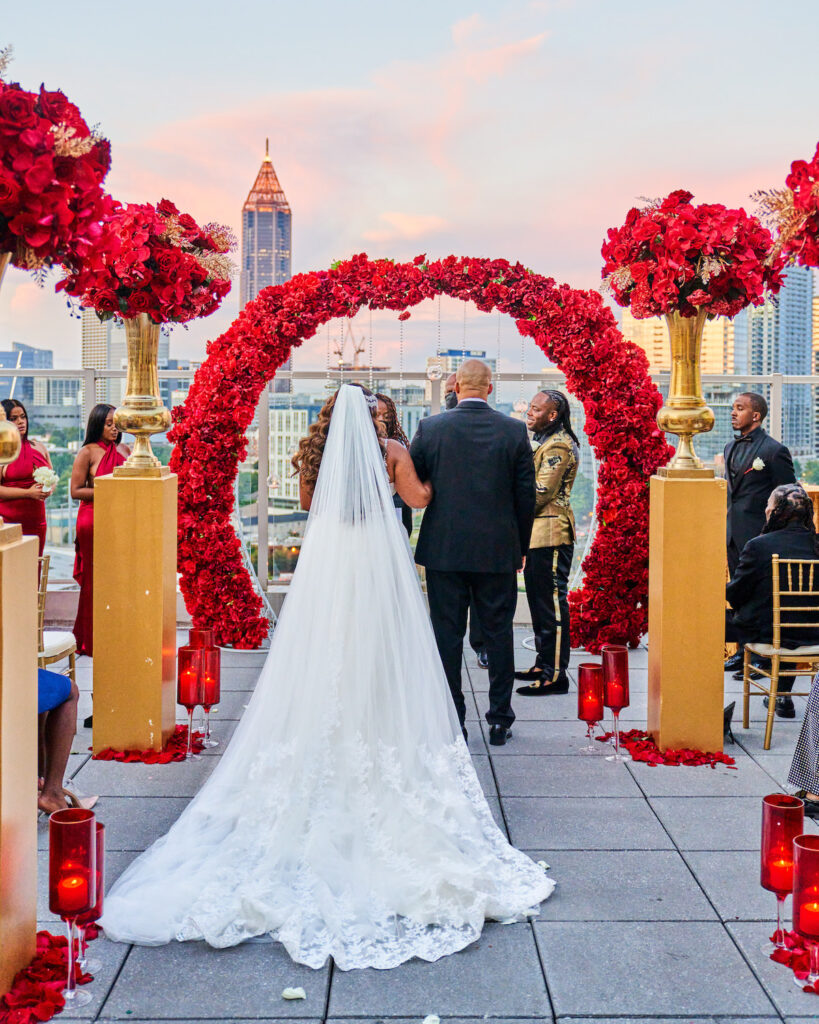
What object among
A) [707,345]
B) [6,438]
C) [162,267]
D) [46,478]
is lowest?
[46,478]

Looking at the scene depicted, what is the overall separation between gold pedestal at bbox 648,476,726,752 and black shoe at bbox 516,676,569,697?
133 cm

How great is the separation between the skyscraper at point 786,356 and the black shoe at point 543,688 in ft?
13.8

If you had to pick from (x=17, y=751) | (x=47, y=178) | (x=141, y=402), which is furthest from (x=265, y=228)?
(x=17, y=751)

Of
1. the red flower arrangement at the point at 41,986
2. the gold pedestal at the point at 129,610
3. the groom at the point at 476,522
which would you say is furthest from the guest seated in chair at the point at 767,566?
the red flower arrangement at the point at 41,986

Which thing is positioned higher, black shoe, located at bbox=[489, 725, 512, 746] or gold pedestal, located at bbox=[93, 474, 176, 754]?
gold pedestal, located at bbox=[93, 474, 176, 754]

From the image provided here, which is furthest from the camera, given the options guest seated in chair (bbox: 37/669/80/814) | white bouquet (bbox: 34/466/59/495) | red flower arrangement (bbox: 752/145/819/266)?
white bouquet (bbox: 34/466/59/495)

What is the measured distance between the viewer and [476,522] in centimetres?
535

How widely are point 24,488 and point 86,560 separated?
75cm

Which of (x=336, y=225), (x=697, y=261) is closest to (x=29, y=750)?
(x=697, y=261)

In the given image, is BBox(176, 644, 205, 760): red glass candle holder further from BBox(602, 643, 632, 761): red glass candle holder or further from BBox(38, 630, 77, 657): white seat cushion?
BBox(602, 643, 632, 761): red glass candle holder

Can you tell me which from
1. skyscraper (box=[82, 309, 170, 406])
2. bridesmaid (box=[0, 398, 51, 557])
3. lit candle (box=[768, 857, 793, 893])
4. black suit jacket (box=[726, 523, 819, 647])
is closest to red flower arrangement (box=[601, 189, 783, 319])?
black suit jacket (box=[726, 523, 819, 647])

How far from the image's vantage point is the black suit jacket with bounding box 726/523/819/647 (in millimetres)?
5809

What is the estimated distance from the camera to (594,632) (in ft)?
25.6

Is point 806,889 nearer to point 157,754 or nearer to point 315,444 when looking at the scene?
point 315,444
